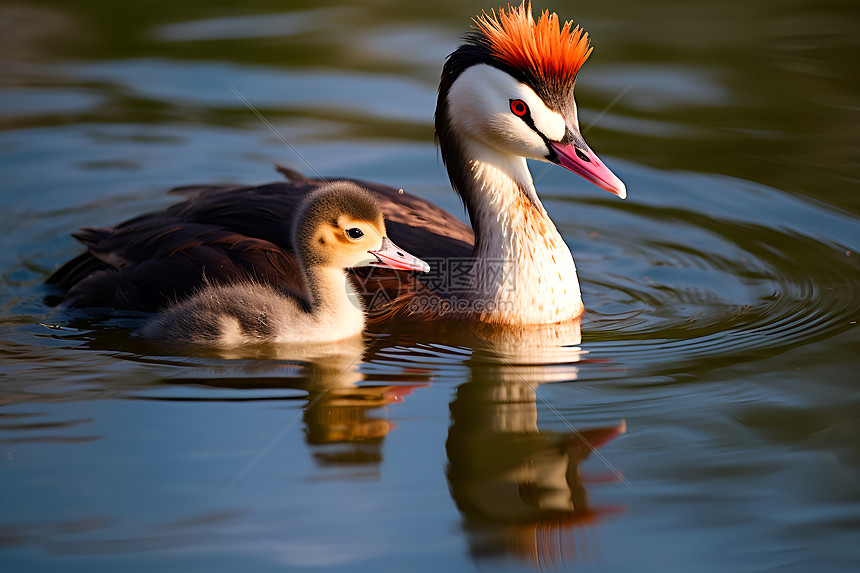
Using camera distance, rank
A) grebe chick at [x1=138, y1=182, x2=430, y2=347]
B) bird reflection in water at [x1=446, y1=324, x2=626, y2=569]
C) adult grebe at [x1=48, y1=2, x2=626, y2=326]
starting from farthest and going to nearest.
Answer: adult grebe at [x1=48, y1=2, x2=626, y2=326] < grebe chick at [x1=138, y1=182, x2=430, y2=347] < bird reflection in water at [x1=446, y1=324, x2=626, y2=569]

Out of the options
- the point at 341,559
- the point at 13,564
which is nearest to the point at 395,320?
the point at 341,559

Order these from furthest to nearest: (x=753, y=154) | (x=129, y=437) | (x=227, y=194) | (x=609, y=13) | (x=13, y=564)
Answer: (x=609, y=13) < (x=753, y=154) < (x=227, y=194) < (x=129, y=437) < (x=13, y=564)

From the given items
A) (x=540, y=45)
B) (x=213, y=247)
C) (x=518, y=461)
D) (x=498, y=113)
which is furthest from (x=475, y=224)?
(x=518, y=461)

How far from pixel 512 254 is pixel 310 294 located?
3.95 feet

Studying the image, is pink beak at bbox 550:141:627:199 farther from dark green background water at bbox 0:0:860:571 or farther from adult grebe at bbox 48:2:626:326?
dark green background water at bbox 0:0:860:571

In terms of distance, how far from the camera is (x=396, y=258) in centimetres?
549

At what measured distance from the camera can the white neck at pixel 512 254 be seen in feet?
19.1

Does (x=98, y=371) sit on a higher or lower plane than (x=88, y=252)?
lower

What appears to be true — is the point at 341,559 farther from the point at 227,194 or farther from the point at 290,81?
the point at 290,81

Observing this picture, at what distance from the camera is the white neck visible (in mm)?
5836

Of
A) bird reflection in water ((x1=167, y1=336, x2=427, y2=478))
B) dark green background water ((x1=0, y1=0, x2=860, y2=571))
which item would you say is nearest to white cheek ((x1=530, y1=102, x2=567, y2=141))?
dark green background water ((x1=0, y1=0, x2=860, y2=571))

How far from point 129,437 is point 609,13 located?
837 centimetres

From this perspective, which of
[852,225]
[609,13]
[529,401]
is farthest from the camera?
[609,13]

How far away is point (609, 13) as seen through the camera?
1127 centimetres
